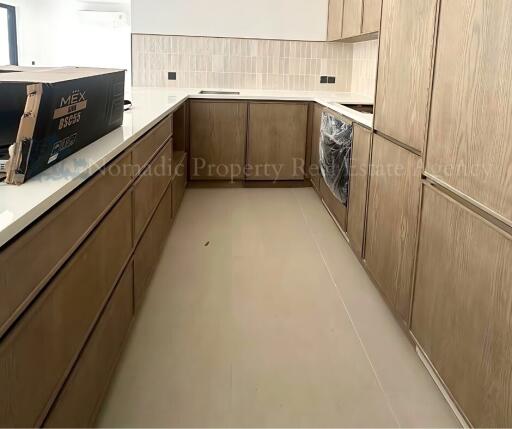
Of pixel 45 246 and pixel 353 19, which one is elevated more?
pixel 353 19

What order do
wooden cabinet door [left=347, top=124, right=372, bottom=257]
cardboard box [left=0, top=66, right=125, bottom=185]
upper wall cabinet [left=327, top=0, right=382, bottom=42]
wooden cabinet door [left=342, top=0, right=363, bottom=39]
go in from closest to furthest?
cardboard box [left=0, top=66, right=125, bottom=185]
wooden cabinet door [left=347, top=124, right=372, bottom=257]
upper wall cabinet [left=327, top=0, right=382, bottom=42]
wooden cabinet door [left=342, top=0, right=363, bottom=39]

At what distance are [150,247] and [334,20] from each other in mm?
3148

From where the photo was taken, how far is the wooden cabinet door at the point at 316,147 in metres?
4.32

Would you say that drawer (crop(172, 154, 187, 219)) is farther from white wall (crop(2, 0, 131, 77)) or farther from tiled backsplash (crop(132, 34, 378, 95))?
white wall (crop(2, 0, 131, 77))

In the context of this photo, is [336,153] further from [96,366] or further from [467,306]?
[96,366]

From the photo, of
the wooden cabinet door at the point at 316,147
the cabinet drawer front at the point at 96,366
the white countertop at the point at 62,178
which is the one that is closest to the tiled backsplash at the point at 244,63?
the wooden cabinet door at the point at 316,147

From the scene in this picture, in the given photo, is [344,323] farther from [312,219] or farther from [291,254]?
[312,219]

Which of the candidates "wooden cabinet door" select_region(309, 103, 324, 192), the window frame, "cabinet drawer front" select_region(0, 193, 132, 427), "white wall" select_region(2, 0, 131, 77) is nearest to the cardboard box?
"cabinet drawer front" select_region(0, 193, 132, 427)

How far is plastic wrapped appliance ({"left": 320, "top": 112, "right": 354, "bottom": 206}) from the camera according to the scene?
10.6 ft

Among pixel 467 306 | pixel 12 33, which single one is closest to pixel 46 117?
pixel 467 306

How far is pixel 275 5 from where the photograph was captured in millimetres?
4977

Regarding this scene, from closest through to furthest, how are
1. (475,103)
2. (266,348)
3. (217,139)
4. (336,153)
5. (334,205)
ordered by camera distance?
(475,103) < (266,348) < (336,153) < (334,205) < (217,139)

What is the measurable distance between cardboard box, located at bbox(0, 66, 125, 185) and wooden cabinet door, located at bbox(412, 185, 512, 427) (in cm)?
117

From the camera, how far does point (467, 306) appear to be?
1564 millimetres
